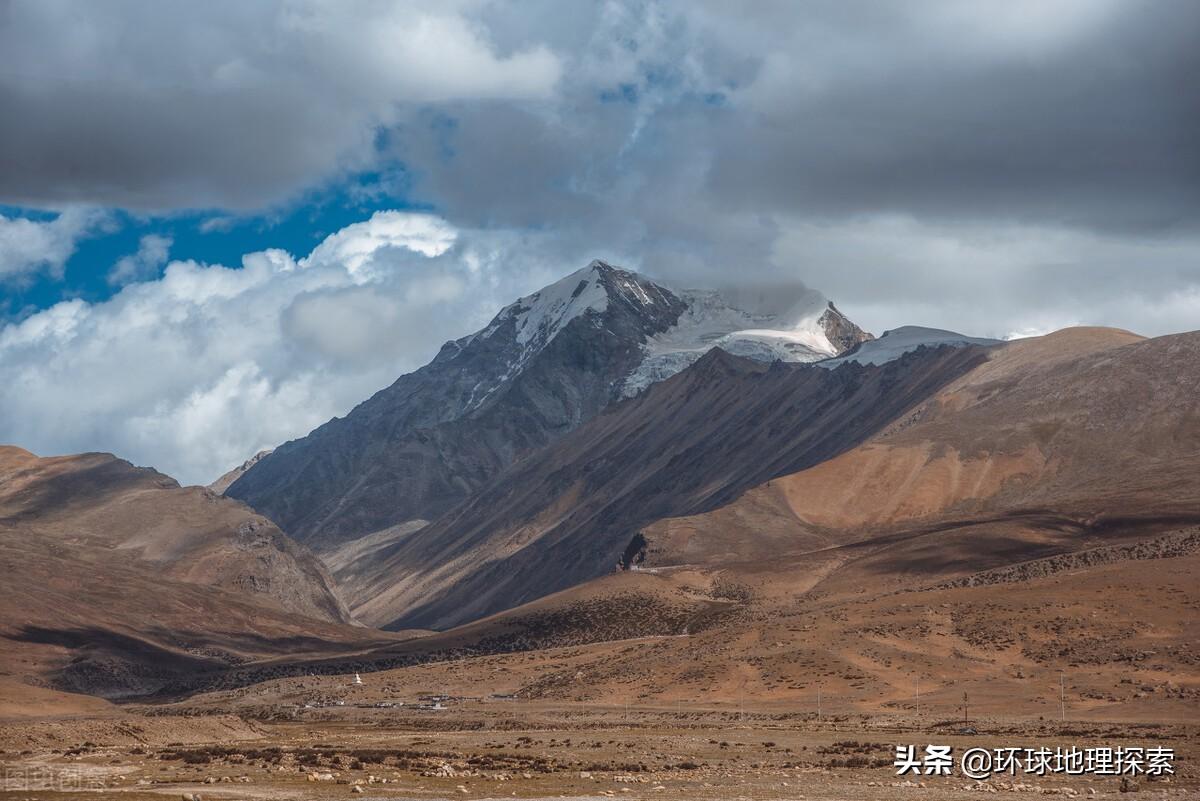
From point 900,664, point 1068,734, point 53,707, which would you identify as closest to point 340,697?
point 53,707

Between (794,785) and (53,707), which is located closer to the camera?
(794,785)

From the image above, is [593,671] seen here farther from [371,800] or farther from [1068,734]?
[371,800]

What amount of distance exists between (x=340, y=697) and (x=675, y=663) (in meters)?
35.4

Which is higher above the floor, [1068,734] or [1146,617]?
[1146,617]

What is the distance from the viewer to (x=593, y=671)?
153 m

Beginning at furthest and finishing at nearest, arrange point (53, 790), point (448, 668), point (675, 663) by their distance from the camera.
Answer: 1. point (448, 668)
2. point (675, 663)
3. point (53, 790)

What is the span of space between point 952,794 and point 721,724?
46.3 metres

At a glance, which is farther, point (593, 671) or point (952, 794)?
point (593, 671)

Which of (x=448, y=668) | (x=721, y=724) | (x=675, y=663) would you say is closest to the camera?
(x=721, y=724)

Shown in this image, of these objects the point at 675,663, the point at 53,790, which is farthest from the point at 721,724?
the point at 53,790

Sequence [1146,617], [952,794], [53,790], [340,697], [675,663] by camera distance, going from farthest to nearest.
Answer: [340,697] → [675,663] → [1146,617] → [952,794] → [53,790]

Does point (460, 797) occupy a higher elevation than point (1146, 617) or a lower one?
lower

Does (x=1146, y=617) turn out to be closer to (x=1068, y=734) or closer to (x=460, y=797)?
(x=1068, y=734)

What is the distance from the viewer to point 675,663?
146 metres
